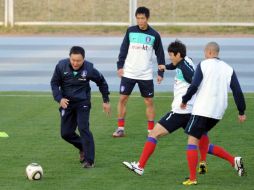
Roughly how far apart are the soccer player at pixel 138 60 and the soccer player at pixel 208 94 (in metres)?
3.58

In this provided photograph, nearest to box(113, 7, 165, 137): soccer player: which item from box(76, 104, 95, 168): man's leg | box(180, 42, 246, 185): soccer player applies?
box(76, 104, 95, 168): man's leg

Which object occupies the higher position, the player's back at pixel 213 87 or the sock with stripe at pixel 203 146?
the player's back at pixel 213 87

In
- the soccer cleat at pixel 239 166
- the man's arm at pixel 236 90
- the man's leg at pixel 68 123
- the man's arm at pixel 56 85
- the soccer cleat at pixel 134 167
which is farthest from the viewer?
the man's leg at pixel 68 123

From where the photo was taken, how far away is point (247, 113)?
1681cm

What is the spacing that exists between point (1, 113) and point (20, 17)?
15650 mm

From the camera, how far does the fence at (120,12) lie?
101ft

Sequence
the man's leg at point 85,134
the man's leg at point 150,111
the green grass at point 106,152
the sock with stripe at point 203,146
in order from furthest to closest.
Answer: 1. the man's leg at point 150,111
2. the man's leg at point 85,134
3. the sock with stripe at point 203,146
4. the green grass at point 106,152

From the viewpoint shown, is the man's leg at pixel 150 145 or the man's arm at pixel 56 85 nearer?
the man's leg at pixel 150 145

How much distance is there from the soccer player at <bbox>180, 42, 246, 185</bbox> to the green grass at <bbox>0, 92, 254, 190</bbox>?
2.01ft

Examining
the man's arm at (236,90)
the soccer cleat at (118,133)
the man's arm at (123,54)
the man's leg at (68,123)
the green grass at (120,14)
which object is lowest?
the green grass at (120,14)

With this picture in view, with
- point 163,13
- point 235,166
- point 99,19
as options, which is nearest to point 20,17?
point 99,19

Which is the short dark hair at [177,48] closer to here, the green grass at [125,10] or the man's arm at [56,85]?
the man's arm at [56,85]

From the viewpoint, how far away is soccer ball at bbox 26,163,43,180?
37.0 feet

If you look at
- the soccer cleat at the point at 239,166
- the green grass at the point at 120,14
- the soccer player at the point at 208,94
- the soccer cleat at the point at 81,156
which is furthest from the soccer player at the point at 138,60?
the green grass at the point at 120,14
